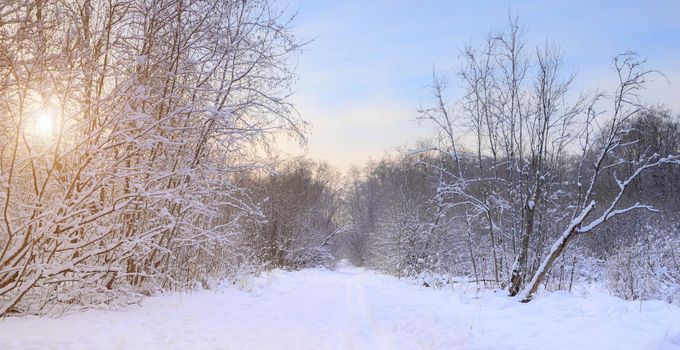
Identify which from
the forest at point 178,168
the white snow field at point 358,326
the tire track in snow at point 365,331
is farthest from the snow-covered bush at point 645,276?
the tire track in snow at point 365,331

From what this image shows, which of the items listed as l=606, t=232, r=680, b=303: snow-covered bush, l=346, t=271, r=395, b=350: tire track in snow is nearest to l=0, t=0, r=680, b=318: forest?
l=606, t=232, r=680, b=303: snow-covered bush

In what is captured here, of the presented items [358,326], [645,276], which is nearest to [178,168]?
[358,326]

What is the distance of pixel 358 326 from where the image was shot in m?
8.01

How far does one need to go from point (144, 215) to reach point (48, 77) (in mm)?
4076

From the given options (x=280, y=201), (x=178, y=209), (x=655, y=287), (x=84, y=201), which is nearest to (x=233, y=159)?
(x=178, y=209)

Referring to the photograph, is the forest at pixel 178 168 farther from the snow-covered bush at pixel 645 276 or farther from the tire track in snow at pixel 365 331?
the tire track in snow at pixel 365 331

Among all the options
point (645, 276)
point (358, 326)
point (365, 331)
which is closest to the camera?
point (365, 331)

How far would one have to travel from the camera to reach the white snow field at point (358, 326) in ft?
16.7

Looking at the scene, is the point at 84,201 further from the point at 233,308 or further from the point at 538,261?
the point at 538,261

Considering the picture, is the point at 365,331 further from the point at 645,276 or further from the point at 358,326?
the point at 645,276

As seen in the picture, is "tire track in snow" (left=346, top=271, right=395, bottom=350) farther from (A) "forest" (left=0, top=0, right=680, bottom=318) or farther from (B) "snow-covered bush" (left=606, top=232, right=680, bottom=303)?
(B) "snow-covered bush" (left=606, top=232, right=680, bottom=303)

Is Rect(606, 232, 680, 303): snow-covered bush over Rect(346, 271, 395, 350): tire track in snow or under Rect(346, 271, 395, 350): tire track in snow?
over

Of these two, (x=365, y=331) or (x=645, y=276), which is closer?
(x=365, y=331)

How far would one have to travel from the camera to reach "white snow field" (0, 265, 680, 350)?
16.7 ft
